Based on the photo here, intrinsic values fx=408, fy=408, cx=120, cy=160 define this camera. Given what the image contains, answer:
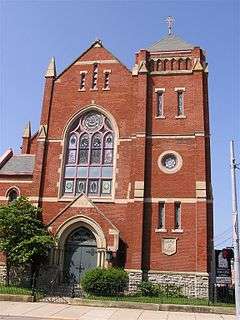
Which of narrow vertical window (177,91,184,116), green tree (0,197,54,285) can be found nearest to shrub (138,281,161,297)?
green tree (0,197,54,285)

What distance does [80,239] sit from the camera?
1017 inches

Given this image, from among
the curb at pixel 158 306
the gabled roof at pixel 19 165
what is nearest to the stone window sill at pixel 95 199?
the gabled roof at pixel 19 165

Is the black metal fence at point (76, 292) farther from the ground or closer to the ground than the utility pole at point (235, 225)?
closer to the ground

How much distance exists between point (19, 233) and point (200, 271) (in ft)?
35.4

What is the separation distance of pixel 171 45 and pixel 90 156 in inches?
402

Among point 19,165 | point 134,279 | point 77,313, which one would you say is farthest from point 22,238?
point 77,313

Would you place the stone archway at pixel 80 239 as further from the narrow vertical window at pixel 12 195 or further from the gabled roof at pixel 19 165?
the gabled roof at pixel 19 165

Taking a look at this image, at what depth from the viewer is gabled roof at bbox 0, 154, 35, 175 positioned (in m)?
28.5

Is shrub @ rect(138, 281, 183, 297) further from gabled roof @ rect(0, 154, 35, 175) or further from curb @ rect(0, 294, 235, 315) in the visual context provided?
gabled roof @ rect(0, 154, 35, 175)

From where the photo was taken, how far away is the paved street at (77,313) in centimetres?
1576

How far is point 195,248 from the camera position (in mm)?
24047

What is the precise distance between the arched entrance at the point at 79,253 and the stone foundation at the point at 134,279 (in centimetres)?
256

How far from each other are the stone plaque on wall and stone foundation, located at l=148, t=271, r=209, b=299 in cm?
121

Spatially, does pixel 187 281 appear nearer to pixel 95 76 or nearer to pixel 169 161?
pixel 169 161
